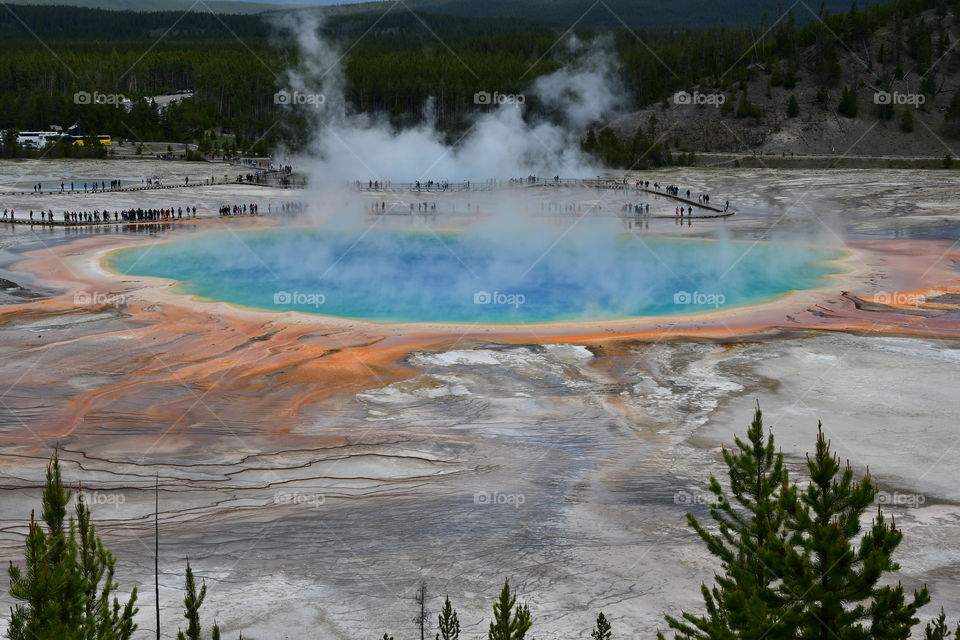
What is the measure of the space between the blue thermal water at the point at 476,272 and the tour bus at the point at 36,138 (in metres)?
40.1

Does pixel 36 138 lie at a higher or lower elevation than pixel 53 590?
higher

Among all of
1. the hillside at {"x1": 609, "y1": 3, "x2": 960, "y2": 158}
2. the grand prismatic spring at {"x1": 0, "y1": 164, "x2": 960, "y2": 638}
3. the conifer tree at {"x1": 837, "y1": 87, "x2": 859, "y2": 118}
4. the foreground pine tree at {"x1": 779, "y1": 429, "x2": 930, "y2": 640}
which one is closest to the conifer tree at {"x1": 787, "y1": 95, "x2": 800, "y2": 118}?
the hillside at {"x1": 609, "y1": 3, "x2": 960, "y2": 158}

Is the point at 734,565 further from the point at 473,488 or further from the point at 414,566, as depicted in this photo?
the point at 473,488

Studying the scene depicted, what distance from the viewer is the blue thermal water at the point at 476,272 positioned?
28.5m

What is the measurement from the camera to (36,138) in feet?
258

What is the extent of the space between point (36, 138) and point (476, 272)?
57.5m

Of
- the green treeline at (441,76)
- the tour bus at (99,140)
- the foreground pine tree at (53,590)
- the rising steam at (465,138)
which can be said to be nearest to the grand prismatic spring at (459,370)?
the foreground pine tree at (53,590)

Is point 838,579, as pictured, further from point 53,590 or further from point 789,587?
point 53,590

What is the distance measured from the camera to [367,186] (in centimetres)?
5997

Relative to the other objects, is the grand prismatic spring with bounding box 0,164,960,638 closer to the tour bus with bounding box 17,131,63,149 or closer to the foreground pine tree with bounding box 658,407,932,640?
the foreground pine tree with bounding box 658,407,932,640

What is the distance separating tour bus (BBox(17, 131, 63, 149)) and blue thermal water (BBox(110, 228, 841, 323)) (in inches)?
1581

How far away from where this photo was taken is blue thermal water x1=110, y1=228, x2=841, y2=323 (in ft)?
93.5

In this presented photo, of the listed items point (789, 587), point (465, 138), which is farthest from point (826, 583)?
point (465, 138)

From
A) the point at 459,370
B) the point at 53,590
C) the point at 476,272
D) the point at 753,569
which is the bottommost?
the point at 753,569
